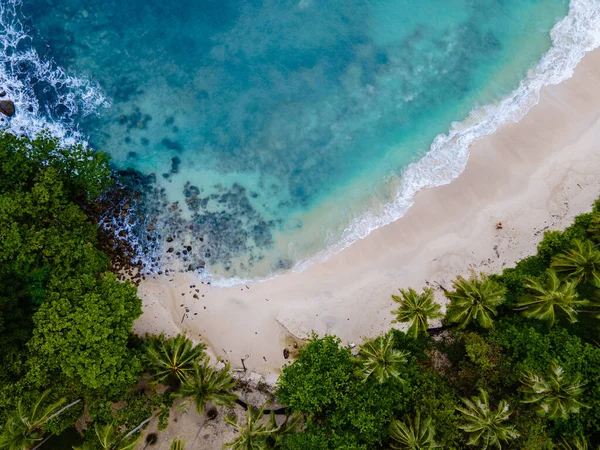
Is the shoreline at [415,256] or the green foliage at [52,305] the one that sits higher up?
the green foliage at [52,305]

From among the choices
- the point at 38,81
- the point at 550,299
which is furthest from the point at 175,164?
the point at 550,299

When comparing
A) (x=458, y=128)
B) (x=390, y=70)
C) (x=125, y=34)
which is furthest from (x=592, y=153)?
(x=125, y=34)

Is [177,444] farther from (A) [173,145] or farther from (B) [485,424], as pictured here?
(A) [173,145]

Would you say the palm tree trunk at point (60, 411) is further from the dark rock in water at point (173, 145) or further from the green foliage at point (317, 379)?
the dark rock in water at point (173, 145)

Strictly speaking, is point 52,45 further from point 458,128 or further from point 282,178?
point 458,128

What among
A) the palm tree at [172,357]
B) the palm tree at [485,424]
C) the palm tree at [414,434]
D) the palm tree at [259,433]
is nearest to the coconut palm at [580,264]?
the palm tree at [485,424]

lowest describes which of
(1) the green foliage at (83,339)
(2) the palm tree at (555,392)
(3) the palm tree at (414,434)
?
(2) the palm tree at (555,392)
